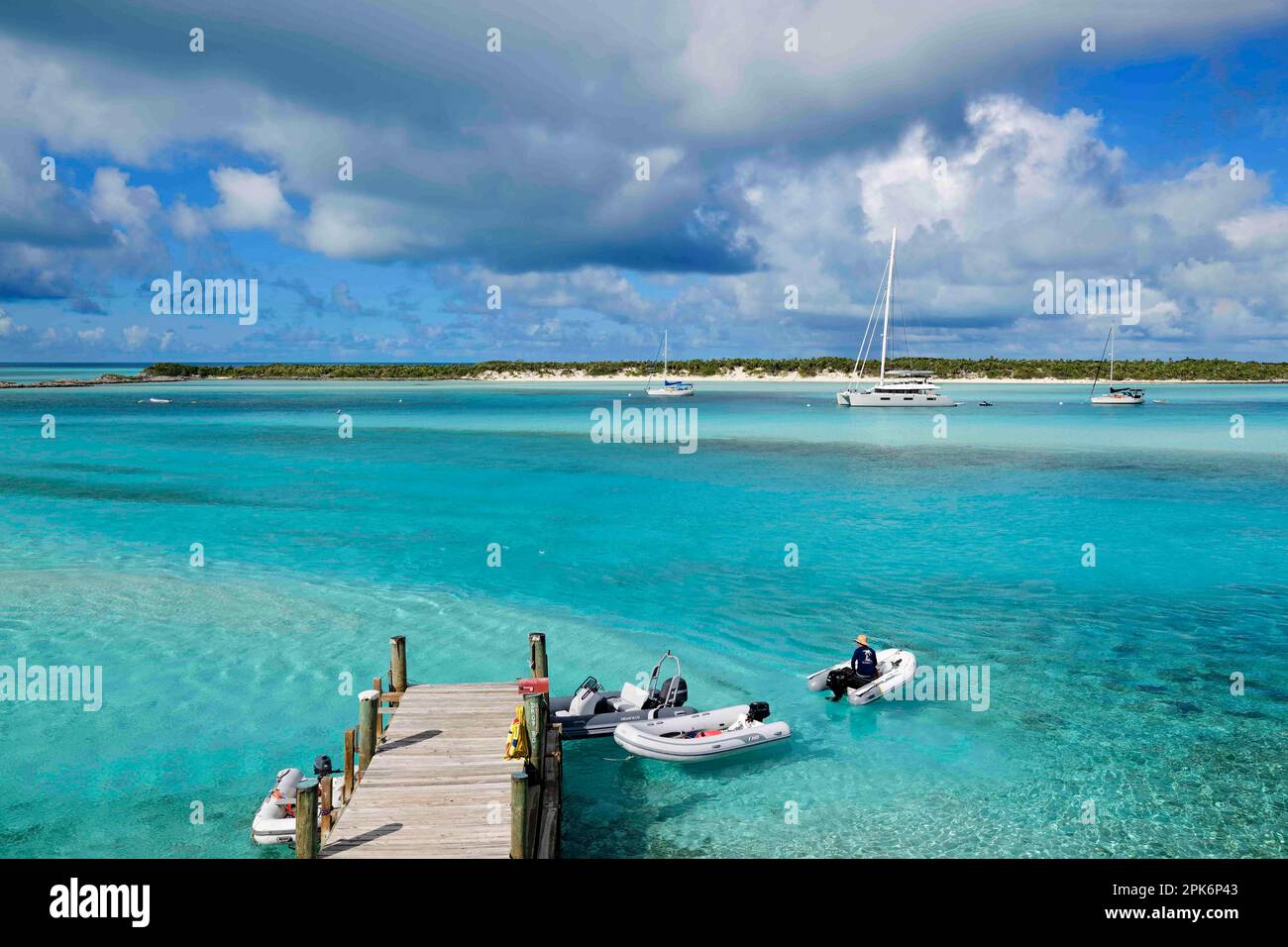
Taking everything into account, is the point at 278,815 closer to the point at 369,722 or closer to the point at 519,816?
the point at 369,722

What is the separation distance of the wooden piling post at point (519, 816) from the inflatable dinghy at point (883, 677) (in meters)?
9.27

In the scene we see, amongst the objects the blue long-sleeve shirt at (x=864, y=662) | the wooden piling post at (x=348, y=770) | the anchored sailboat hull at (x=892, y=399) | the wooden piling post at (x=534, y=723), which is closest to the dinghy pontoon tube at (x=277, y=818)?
the wooden piling post at (x=348, y=770)

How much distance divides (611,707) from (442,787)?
4.96 m

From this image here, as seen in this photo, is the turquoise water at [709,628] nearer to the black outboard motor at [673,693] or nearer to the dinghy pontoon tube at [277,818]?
the dinghy pontoon tube at [277,818]

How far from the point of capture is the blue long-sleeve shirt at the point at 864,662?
55.6 ft

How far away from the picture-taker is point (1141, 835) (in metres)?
12.3

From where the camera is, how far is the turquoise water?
1294cm

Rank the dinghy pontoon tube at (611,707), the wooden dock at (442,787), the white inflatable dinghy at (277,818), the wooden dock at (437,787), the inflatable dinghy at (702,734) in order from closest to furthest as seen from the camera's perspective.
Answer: the wooden dock at (442,787) < the wooden dock at (437,787) < the white inflatable dinghy at (277,818) < the inflatable dinghy at (702,734) < the dinghy pontoon tube at (611,707)

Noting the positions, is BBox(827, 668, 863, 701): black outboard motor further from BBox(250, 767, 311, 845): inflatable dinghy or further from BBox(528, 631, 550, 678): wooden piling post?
BBox(250, 767, 311, 845): inflatable dinghy

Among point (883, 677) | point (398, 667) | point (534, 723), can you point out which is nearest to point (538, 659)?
point (398, 667)

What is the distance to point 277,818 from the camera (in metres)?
12.0

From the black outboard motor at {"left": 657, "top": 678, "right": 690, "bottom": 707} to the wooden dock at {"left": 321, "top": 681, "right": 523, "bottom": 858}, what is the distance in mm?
3138

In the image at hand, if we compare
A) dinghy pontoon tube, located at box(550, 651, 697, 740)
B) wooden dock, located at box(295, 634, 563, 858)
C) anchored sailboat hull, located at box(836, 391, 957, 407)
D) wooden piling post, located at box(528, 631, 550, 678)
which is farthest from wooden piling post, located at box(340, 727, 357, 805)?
anchored sailboat hull, located at box(836, 391, 957, 407)
